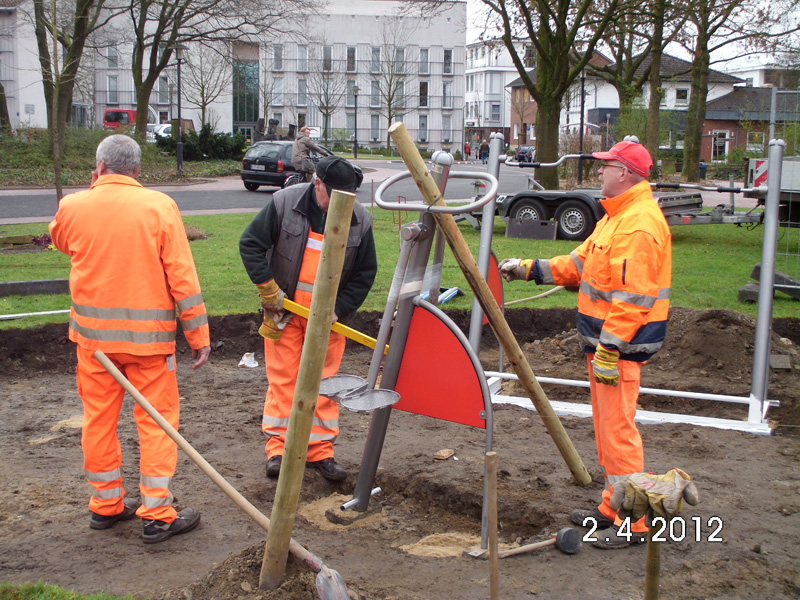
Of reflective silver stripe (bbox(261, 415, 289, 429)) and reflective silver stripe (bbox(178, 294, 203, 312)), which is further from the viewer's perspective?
reflective silver stripe (bbox(261, 415, 289, 429))

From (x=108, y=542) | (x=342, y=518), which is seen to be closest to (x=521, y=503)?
(x=342, y=518)

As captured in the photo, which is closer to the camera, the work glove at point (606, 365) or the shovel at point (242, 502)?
the shovel at point (242, 502)

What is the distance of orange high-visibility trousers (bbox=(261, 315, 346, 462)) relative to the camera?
4.70m

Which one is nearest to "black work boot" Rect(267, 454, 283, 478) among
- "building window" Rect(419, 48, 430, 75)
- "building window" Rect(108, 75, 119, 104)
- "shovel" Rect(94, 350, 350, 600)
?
"shovel" Rect(94, 350, 350, 600)

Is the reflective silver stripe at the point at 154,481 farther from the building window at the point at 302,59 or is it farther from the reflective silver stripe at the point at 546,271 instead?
the building window at the point at 302,59

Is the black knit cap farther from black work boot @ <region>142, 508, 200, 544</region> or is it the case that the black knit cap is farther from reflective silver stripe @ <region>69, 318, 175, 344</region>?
black work boot @ <region>142, 508, 200, 544</region>

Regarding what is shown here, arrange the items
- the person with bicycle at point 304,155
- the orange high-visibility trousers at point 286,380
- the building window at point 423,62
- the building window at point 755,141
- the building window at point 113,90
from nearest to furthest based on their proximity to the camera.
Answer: the orange high-visibility trousers at point 286,380
the person with bicycle at point 304,155
the building window at point 755,141
the building window at point 113,90
the building window at point 423,62

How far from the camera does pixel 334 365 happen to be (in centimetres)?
475

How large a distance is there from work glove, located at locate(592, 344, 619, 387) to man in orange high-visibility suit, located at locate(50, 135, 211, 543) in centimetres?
205

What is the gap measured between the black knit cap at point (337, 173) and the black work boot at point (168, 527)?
1939 millimetres

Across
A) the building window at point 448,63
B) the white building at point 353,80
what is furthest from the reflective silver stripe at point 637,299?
the building window at point 448,63

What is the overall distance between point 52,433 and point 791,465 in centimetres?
504

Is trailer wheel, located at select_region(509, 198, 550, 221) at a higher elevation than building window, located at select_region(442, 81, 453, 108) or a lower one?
lower

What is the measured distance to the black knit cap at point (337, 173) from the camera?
425 cm
